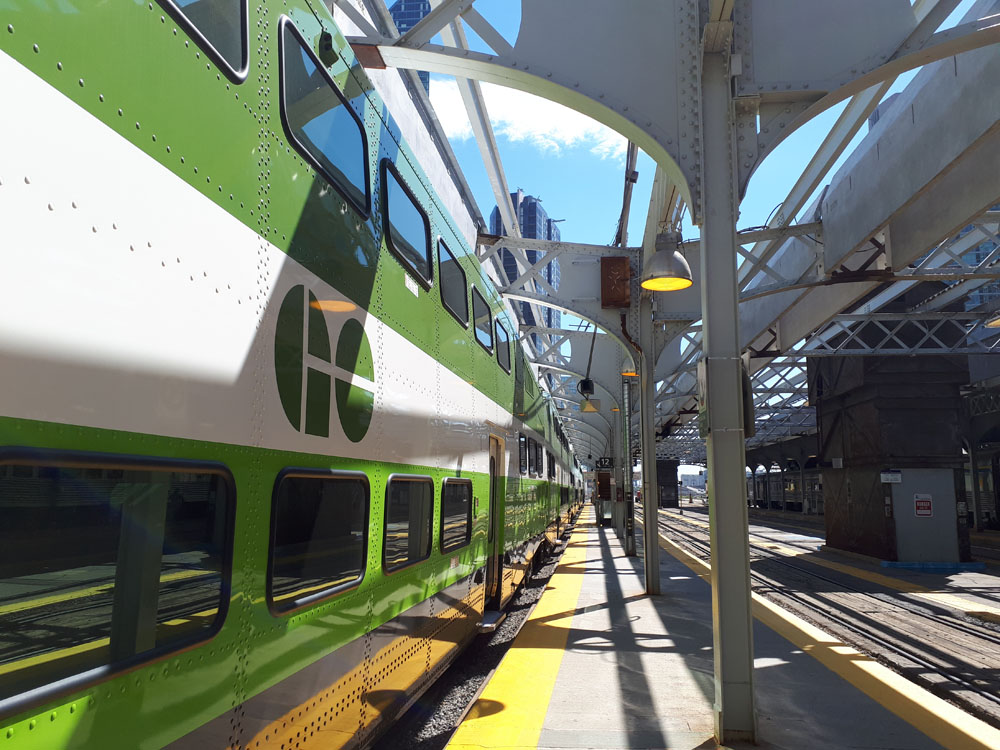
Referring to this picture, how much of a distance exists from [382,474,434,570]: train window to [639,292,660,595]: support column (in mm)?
6755

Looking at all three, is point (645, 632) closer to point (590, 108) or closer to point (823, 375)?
point (590, 108)

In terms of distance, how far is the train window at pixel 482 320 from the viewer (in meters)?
7.12

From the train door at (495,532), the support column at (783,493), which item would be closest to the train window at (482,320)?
the train door at (495,532)

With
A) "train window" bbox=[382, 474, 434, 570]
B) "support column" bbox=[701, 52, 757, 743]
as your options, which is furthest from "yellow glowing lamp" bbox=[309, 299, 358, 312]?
"support column" bbox=[701, 52, 757, 743]

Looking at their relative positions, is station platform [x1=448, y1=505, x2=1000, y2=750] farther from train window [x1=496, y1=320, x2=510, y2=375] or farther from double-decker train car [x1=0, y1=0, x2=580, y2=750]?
train window [x1=496, y1=320, x2=510, y2=375]

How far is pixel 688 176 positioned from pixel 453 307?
214 cm

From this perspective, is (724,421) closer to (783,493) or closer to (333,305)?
(333,305)

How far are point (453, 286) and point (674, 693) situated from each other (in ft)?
12.8

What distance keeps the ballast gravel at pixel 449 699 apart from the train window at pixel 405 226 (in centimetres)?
328

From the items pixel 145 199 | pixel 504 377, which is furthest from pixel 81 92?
pixel 504 377

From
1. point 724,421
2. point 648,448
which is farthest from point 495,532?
point 648,448

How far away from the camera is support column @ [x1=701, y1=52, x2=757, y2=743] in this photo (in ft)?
15.6

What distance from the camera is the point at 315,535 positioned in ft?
10.3

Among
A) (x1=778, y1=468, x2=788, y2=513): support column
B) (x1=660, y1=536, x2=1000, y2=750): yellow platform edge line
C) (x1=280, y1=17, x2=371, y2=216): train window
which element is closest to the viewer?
(x1=280, y1=17, x2=371, y2=216): train window
